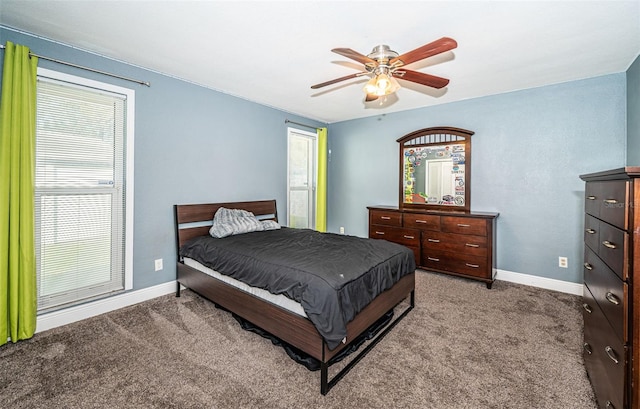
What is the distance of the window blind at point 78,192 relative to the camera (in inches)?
92.6

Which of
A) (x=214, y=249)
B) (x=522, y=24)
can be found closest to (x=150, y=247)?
(x=214, y=249)

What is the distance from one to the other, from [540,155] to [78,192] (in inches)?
197

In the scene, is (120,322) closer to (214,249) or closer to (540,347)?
(214,249)

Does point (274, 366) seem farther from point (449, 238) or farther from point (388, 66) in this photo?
point (449, 238)

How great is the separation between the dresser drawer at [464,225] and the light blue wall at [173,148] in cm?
266

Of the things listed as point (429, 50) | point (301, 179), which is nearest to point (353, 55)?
point (429, 50)

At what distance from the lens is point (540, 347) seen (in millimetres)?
2137

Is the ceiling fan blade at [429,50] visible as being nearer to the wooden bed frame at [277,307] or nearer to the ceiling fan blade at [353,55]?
the ceiling fan blade at [353,55]

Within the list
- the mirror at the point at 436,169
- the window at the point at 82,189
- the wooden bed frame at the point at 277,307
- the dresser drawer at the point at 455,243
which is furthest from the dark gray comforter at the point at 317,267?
the mirror at the point at 436,169

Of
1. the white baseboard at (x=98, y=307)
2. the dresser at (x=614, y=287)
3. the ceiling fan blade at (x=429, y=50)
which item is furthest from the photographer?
the white baseboard at (x=98, y=307)

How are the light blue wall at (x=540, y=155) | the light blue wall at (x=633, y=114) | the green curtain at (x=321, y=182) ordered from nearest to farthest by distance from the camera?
the light blue wall at (x=633, y=114), the light blue wall at (x=540, y=155), the green curtain at (x=321, y=182)

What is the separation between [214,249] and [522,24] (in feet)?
10.4

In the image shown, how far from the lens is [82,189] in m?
2.54

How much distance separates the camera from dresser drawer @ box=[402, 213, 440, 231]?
3684 mm
